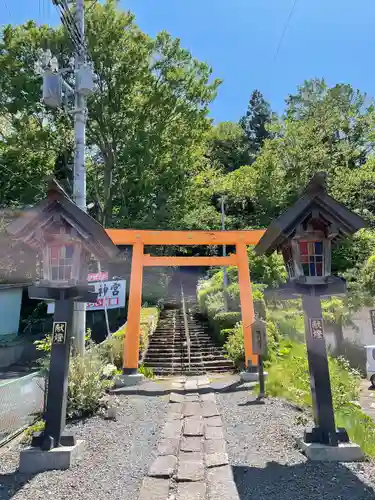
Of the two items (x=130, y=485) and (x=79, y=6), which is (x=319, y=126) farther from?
(x=130, y=485)

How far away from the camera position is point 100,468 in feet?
14.1

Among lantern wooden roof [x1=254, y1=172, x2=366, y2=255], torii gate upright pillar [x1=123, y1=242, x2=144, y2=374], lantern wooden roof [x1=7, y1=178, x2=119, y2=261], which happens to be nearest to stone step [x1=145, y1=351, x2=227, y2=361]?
torii gate upright pillar [x1=123, y1=242, x2=144, y2=374]

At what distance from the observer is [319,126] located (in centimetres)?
2892

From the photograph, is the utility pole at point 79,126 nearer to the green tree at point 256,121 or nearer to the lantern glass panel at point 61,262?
the lantern glass panel at point 61,262

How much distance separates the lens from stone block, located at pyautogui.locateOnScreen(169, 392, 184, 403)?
7676mm

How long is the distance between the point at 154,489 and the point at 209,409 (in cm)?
336

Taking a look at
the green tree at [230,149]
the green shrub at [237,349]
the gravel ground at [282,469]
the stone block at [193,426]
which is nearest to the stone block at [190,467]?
the gravel ground at [282,469]

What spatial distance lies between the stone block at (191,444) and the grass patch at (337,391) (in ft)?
6.20

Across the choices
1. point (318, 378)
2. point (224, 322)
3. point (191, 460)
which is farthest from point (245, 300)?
point (191, 460)

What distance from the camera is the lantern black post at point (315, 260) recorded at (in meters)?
4.66

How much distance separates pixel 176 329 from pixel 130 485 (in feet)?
42.0

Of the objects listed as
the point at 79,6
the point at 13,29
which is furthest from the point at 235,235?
A: the point at 13,29

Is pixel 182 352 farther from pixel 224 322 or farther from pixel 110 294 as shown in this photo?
pixel 110 294

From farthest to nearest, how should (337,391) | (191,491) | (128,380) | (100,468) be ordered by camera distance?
(128,380), (337,391), (100,468), (191,491)
